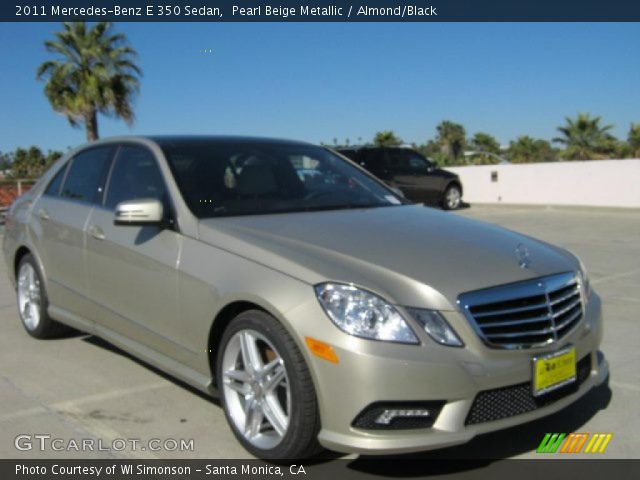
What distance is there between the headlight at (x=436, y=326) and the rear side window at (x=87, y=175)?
106 inches

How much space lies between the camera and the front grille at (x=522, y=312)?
3.01m

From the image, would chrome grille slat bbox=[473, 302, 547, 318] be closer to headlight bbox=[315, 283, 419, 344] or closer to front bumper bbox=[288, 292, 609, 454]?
front bumper bbox=[288, 292, 609, 454]

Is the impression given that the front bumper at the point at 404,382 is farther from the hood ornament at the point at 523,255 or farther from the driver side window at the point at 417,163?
the driver side window at the point at 417,163

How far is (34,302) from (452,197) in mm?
15409

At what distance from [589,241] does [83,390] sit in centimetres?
929

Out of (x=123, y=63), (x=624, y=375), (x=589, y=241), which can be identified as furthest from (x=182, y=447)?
(x=123, y=63)

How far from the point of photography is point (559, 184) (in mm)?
21000

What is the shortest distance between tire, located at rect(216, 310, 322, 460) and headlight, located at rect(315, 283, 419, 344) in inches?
9.7

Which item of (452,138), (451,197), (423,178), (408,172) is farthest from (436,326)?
(452,138)

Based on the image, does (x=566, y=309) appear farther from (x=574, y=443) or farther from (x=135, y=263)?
(x=135, y=263)

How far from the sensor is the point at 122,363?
16.1ft

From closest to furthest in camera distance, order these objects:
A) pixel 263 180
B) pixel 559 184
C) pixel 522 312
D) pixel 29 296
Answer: pixel 522 312, pixel 263 180, pixel 29 296, pixel 559 184

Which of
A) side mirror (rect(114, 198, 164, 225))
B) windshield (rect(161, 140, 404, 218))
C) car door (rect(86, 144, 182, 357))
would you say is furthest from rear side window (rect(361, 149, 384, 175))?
side mirror (rect(114, 198, 164, 225))

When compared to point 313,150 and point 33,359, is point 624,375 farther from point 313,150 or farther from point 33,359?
point 33,359
